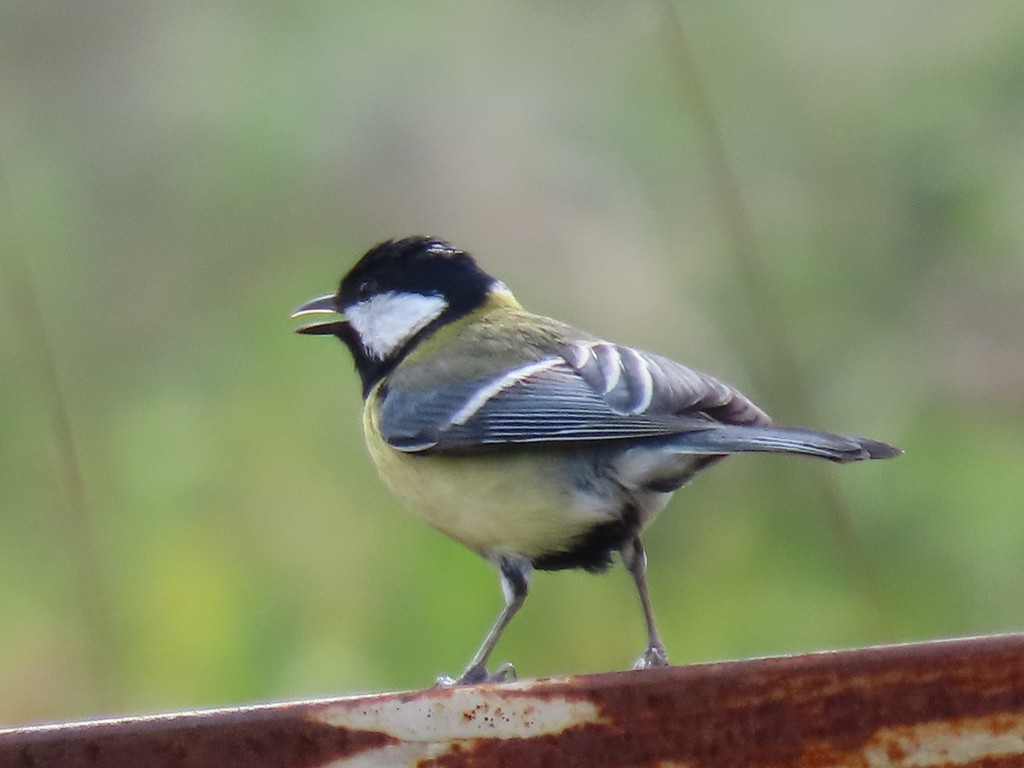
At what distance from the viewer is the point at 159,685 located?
2848 millimetres

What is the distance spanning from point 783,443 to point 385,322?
3.10 feet

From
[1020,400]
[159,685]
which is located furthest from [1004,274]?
[159,685]

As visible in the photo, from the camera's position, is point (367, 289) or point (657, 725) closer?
point (657, 725)

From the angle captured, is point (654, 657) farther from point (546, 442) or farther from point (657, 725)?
point (657, 725)

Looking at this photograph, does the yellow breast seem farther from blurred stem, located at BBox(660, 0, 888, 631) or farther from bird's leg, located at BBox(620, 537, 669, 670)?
blurred stem, located at BBox(660, 0, 888, 631)

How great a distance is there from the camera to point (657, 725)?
3.31ft

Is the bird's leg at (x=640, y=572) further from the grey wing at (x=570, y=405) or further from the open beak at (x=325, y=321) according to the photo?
the open beak at (x=325, y=321)

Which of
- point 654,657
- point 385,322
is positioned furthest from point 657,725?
point 385,322

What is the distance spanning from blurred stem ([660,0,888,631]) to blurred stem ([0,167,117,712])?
3.92 feet

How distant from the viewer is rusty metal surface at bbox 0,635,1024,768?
98cm

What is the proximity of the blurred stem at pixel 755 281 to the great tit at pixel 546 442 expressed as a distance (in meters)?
0.48

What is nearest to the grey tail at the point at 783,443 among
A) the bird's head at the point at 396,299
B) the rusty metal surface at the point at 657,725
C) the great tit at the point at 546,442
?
the great tit at the point at 546,442

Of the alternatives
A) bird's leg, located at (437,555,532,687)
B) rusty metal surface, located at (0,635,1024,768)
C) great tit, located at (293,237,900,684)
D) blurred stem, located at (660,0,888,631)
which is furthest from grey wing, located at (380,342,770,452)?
rusty metal surface, located at (0,635,1024,768)

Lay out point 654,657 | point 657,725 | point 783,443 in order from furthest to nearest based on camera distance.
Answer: point 654,657, point 783,443, point 657,725
